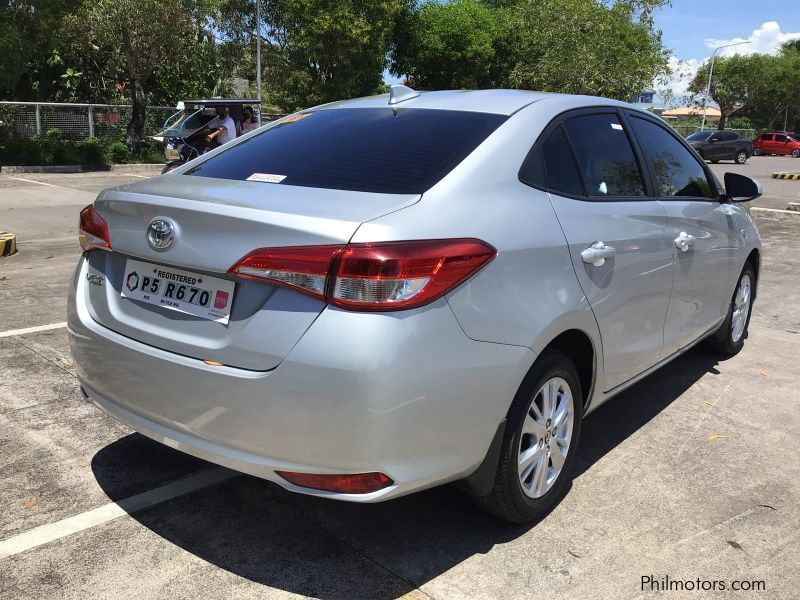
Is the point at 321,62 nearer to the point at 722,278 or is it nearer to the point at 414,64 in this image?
the point at 414,64

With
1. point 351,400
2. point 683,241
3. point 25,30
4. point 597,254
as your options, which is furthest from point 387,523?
point 25,30

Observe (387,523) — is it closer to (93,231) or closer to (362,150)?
(362,150)

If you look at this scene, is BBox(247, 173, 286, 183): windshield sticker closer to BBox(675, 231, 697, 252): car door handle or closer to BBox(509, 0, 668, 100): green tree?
BBox(675, 231, 697, 252): car door handle

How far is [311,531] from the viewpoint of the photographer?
2902 mm

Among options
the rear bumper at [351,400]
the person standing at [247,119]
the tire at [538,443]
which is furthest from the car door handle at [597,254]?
the person standing at [247,119]

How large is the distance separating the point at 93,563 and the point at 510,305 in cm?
174

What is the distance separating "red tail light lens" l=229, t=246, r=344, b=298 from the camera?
2.28 metres

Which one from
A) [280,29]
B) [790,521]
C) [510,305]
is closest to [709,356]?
[790,521]

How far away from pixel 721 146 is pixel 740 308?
3547cm

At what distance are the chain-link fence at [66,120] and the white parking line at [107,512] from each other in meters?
22.0

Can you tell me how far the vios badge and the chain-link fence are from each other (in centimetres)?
2231

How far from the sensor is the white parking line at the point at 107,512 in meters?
2.74

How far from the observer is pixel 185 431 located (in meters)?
2.54

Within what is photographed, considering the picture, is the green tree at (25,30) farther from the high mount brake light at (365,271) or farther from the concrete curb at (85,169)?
the high mount brake light at (365,271)
